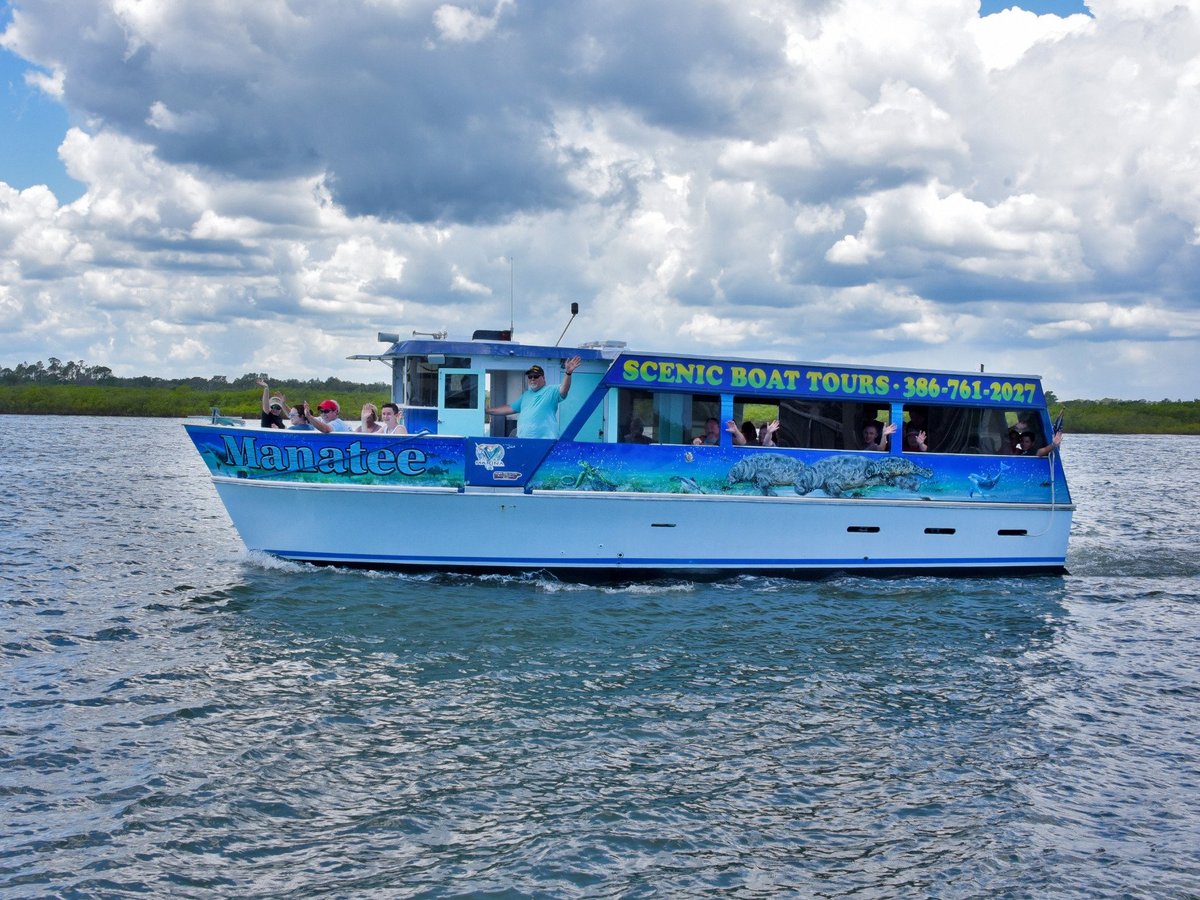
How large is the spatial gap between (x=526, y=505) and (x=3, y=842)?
8.91 metres

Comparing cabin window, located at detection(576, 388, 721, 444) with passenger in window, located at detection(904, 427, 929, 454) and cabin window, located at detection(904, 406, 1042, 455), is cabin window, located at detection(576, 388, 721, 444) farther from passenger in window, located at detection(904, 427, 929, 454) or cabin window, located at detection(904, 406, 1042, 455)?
cabin window, located at detection(904, 406, 1042, 455)

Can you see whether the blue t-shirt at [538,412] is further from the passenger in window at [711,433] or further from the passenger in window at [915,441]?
the passenger in window at [915,441]

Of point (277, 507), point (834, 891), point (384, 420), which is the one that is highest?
point (384, 420)

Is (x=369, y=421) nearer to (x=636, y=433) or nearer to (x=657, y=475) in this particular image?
(x=636, y=433)

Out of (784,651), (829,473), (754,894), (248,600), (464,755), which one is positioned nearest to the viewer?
(754,894)

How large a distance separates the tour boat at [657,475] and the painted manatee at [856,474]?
0.03 meters

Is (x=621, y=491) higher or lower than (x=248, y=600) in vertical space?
higher

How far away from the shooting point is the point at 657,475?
15289 mm

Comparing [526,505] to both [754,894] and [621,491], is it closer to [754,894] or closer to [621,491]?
[621,491]

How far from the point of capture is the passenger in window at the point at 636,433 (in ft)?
50.9

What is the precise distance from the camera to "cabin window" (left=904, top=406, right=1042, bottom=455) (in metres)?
17.2

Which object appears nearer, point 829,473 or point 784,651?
point 784,651

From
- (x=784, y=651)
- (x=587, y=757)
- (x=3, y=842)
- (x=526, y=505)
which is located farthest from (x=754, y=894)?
(x=526, y=505)

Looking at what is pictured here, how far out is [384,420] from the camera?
15.1 m
